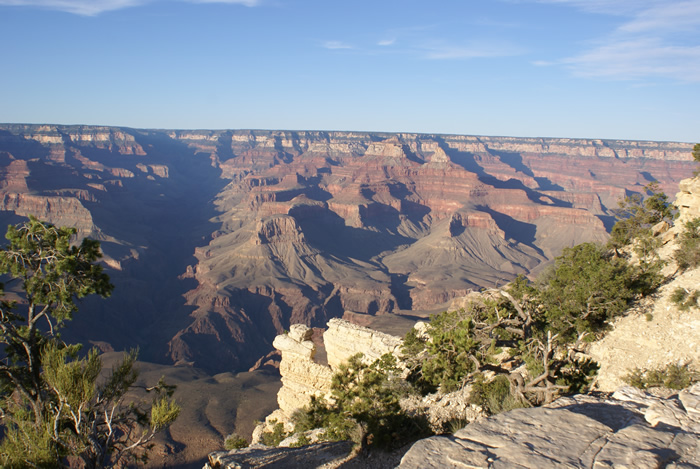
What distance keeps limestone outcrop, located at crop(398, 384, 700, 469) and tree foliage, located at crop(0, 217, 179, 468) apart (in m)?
7.32

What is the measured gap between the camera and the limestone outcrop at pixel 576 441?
281 inches

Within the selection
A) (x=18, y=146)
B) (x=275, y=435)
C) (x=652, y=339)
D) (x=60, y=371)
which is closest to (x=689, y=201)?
(x=652, y=339)

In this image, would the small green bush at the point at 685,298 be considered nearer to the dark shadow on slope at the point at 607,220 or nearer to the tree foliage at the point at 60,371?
the tree foliage at the point at 60,371

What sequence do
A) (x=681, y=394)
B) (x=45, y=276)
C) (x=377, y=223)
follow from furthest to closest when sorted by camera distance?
1. (x=377, y=223)
2. (x=45, y=276)
3. (x=681, y=394)

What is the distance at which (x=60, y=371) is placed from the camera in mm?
10312

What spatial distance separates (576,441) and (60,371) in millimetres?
11377

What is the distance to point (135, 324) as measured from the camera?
78.4 metres

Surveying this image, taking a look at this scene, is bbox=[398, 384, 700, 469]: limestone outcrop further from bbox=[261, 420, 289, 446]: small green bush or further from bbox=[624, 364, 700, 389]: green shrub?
bbox=[261, 420, 289, 446]: small green bush

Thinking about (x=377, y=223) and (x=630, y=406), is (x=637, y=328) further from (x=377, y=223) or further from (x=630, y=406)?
(x=377, y=223)

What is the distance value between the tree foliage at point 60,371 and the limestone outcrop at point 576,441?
7.32 meters

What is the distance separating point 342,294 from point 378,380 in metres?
74.2

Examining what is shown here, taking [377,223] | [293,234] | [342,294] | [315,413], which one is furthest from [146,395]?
[377,223]

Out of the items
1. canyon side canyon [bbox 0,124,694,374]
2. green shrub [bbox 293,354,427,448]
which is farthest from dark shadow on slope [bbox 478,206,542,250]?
green shrub [bbox 293,354,427,448]

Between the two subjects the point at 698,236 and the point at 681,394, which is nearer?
the point at 681,394
